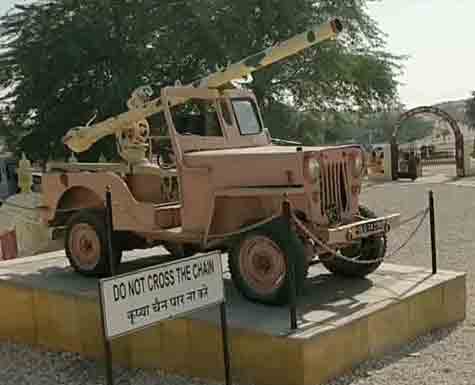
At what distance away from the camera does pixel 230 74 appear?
7688 mm

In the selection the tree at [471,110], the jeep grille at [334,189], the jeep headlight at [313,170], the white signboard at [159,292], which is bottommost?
the white signboard at [159,292]

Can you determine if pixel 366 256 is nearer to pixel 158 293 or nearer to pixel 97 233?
pixel 97 233

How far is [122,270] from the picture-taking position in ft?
28.1

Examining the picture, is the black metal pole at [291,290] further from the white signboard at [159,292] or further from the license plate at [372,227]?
the license plate at [372,227]

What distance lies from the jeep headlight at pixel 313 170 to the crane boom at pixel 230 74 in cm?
128

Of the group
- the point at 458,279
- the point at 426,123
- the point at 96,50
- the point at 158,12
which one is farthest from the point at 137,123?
the point at 426,123

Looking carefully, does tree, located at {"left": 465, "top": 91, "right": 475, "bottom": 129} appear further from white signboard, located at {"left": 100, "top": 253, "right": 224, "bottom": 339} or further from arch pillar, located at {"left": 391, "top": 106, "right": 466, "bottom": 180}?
white signboard, located at {"left": 100, "top": 253, "right": 224, "bottom": 339}

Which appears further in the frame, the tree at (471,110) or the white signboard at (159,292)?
the tree at (471,110)

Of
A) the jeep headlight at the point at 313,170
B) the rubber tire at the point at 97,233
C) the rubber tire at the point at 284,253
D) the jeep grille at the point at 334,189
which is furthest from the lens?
the rubber tire at the point at 97,233

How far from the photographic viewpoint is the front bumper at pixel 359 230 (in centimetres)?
646

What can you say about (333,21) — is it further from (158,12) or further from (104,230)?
(158,12)

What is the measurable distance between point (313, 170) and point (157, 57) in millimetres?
20794

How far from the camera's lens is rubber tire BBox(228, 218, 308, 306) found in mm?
6270

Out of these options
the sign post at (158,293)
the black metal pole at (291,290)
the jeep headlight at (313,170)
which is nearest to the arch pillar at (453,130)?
the jeep headlight at (313,170)
